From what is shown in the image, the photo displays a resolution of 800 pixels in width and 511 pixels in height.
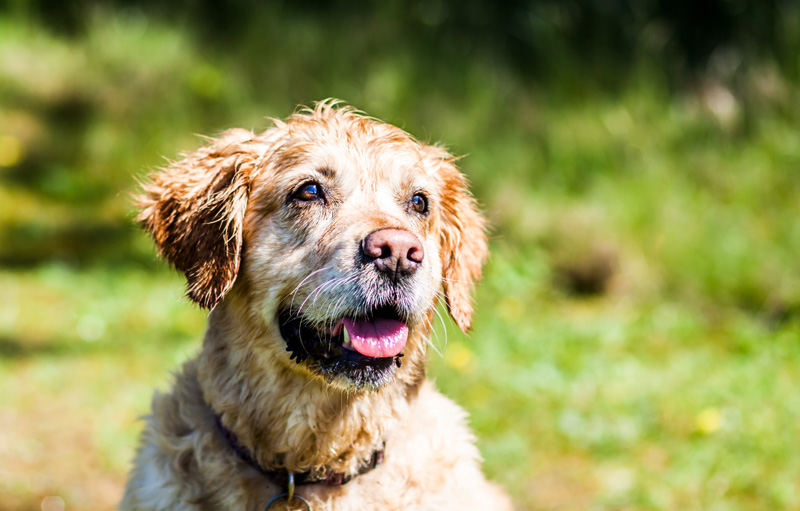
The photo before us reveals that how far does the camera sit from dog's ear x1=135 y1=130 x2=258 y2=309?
3188 millimetres

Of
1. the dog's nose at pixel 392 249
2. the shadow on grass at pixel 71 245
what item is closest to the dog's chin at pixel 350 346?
the dog's nose at pixel 392 249

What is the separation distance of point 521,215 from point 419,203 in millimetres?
4943

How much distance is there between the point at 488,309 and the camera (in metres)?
7.30

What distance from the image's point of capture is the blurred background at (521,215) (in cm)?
525

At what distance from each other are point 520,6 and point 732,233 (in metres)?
4.41

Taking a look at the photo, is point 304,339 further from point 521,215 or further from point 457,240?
point 521,215

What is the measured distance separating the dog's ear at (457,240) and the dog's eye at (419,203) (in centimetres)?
18

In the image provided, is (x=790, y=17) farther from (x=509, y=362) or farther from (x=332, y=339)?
(x=332, y=339)

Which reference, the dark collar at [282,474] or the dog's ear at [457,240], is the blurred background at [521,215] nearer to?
the dog's ear at [457,240]

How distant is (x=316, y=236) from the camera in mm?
3199

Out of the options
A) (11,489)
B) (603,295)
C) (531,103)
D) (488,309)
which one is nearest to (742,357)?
(603,295)

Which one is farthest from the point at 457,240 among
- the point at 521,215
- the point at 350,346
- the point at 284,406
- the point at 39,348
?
the point at 521,215

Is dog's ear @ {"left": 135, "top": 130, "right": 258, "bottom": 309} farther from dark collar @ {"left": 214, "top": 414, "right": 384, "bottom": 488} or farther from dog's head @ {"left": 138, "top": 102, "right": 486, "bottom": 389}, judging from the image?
dark collar @ {"left": 214, "top": 414, "right": 384, "bottom": 488}

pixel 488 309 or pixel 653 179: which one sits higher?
pixel 653 179
